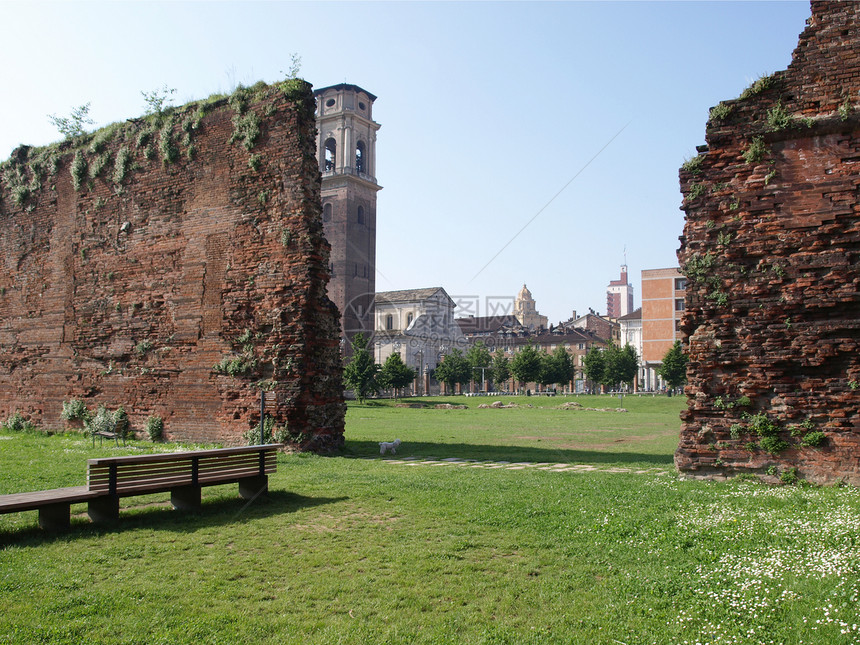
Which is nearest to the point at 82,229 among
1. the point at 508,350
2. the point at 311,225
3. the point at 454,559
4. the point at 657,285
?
the point at 311,225

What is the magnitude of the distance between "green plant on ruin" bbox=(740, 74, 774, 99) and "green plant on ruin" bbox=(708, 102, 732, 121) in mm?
263

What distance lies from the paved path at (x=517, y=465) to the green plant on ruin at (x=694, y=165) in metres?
5.09

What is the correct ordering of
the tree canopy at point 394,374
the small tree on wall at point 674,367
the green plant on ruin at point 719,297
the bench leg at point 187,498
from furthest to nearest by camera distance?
the tree canopy at point 394,374 < the small tree on wall at point 674,367 < the green plant on ruin at point 719,297 < the bench leg at point 187,498

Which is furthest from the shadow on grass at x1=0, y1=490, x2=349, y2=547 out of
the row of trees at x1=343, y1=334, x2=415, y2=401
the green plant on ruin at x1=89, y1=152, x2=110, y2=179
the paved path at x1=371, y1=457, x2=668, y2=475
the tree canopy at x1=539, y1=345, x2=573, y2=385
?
the tree canopy at x1=539, y1=345, x2=573, y2=385

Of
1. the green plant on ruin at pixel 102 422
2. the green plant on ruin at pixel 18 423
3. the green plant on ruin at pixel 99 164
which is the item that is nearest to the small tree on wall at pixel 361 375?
the green plant on ruin at pixel 18 423

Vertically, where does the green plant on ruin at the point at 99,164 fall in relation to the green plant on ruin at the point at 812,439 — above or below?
above

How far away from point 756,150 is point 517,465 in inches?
274

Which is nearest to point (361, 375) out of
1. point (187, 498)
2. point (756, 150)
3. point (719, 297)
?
point (719, 297)

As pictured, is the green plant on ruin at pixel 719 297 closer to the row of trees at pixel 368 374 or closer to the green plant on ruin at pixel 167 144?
→ the green plant on ruin at pixel 167 144

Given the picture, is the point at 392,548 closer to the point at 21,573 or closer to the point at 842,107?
the point at 21,573

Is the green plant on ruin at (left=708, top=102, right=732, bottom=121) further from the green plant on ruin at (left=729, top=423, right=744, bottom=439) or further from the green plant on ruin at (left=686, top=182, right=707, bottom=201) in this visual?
the green plant on ruin at (left=729, top=423, right=744, bottom=439)

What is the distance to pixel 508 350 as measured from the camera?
388 ft

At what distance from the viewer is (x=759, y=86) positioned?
10125mm

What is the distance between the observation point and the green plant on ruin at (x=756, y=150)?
33.0 feet
